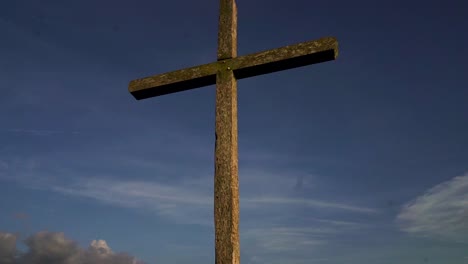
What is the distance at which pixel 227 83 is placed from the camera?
19.5 ft

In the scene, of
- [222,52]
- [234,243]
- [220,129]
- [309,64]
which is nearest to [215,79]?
[222,52]

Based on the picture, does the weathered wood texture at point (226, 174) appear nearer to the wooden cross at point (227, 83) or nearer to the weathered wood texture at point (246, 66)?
the wooden cross at point (227, 83)

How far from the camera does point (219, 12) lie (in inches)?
259

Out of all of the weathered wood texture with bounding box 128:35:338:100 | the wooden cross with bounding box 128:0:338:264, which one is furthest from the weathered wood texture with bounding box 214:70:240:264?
the weathered wood texture with bounding box 128:35:338:100

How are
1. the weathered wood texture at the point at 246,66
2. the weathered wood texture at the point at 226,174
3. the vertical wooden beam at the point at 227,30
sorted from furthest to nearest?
1. the vertical wooden beam at the point at 227,30
2. the weathered wood texture at the point at 246,66
3. the weathered wood texture at the point at 226,174

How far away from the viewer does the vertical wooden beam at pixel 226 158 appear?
16.6ft

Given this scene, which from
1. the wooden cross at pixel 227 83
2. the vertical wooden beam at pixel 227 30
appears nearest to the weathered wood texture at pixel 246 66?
the wooden cross at pixel 227 83

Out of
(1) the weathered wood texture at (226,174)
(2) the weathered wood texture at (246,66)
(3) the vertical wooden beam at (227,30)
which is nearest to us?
(1) the weathered wood texture at (226,174)

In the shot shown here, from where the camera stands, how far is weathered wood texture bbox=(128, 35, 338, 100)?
5730mm

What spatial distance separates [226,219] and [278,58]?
7.09 ft

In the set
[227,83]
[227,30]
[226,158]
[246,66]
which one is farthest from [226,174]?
[227,30]

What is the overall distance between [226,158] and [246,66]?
1302 mm

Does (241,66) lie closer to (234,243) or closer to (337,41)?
(337,41)

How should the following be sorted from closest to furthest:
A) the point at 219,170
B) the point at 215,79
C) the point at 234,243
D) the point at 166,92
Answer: the point at 234,243
the point at 219,170
the point at 215,79
the point at 166,92
